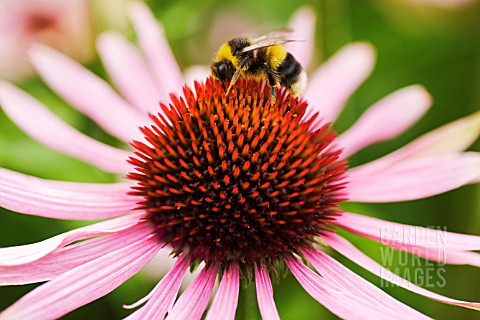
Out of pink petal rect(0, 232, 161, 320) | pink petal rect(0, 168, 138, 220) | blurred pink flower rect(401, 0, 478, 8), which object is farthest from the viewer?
blurred pink flower rect(401, 0, 478, 8)

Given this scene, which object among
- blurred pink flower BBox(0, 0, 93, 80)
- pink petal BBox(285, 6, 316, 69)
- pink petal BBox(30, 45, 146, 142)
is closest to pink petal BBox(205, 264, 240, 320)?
pink petal BBox(30, 45, 146, 142)

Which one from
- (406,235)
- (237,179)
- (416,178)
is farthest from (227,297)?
(416,178)

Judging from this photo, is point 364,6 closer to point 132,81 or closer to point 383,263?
point 132,81

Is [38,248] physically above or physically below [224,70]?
below

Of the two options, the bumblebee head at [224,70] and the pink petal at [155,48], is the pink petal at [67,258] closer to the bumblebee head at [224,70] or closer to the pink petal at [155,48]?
the bumblebee head at [224,70]

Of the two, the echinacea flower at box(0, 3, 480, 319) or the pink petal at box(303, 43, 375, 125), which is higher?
the pink petal at box(303, 43, 375, 125)

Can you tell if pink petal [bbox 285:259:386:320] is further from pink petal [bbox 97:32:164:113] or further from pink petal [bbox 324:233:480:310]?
pink petal [bbox 97:32:164:113]

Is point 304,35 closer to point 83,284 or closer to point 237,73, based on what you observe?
point 237,73
